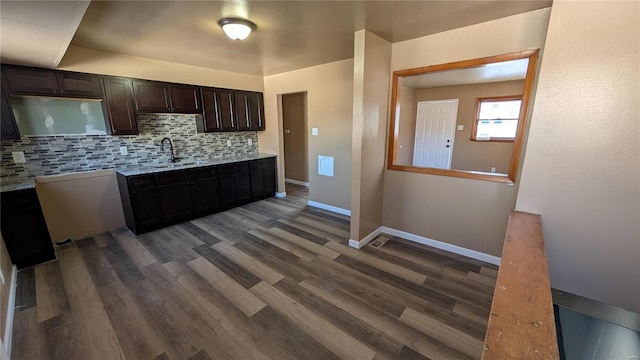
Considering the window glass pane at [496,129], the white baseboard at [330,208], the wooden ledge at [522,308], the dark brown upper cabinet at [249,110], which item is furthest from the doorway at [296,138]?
the wooden ledge at [522,308]

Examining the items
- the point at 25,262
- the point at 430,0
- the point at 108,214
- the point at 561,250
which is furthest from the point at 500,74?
the point at 25,262

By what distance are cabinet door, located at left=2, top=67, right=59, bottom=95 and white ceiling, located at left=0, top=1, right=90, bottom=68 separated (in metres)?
0.13

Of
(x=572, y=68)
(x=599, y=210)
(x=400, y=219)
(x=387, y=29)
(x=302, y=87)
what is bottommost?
(x=400, y=219)

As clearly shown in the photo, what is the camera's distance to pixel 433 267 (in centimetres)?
255

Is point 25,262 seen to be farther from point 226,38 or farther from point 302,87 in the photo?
point 302,87

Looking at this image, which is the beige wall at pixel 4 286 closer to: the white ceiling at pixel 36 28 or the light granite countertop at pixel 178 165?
the light granite countertop at pixel 178 165

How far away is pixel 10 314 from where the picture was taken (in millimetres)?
1890

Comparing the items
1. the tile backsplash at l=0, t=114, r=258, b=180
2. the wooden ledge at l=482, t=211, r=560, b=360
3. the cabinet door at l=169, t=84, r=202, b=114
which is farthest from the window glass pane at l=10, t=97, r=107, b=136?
the wooden ledge at l=482, t=211, r=560, b=360

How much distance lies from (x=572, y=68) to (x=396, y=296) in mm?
2077

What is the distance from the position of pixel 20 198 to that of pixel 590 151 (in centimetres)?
484


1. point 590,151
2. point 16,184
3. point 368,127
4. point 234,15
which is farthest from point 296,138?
point 590,151

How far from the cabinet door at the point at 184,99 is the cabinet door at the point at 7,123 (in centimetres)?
153

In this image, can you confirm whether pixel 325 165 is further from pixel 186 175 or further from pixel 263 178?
pixel 186 175

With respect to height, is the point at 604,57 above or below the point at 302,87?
below
